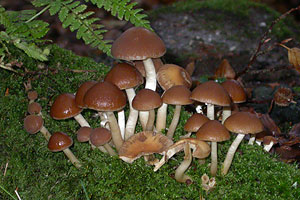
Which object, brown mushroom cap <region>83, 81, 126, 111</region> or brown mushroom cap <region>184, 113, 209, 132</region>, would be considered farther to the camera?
brown mushroom cap <region>184, 113, 209, 132</region>

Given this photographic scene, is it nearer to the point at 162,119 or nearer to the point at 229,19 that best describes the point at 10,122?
the point at 162,119

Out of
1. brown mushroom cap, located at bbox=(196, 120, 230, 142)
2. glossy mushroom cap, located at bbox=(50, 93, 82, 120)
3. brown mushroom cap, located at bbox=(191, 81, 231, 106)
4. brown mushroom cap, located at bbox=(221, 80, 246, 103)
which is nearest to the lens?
brown mushroom cap, located at bbox=(196, 120, 230, 142)

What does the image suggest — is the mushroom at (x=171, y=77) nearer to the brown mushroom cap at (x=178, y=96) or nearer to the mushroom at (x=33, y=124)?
the brown mushroom cap at (x=178, y=96)

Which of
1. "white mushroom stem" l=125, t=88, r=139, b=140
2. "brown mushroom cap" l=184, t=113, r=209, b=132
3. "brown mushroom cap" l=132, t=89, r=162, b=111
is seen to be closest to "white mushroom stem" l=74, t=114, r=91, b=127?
"white mushroom stem" l=125, t=88, r=139, b=140

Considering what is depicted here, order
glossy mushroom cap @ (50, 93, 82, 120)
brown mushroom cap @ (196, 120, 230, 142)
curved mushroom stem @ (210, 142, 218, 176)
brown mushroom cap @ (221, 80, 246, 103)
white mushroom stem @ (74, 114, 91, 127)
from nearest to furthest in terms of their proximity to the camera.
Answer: brown mushroom cap @ (196, 120, 230, 142) → curved mushroom stem @ (210, 142, 218, 176) → glossy mushroom cap @ (50, 93, 82, 120) → brown mushroom cap @ (221, 80, 246, 103) → white mushroom stem @ (74, 114, 91, 127)

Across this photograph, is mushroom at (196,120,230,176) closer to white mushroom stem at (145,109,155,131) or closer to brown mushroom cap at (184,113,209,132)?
brown mushroom cap at (184,113,209,132)

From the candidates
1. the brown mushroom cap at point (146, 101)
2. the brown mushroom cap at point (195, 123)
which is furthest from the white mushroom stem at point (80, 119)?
the brown mushroom cap at point (195, 123)

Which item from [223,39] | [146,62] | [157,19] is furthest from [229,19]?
[146,62]

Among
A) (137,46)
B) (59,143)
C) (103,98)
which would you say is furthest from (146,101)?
(59,143)
